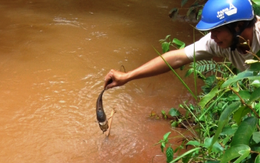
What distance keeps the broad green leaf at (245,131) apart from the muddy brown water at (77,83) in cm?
158

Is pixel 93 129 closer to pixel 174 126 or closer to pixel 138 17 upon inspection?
pixel 174 126

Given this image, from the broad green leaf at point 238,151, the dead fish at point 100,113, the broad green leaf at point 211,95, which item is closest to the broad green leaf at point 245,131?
the broad green leaf at point 238,151

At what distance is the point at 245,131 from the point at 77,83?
8.66 feet

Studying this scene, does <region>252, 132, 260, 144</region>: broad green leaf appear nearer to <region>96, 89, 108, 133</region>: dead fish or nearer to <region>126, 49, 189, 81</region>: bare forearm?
<region>126, 49, 189, 81</region>: bare forearm

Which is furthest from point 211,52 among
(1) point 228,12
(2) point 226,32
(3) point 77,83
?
(3) point 77,83

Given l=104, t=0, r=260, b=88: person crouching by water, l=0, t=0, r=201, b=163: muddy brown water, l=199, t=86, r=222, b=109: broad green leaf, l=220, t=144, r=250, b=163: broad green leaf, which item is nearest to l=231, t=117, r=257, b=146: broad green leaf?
l=220, t=144, r=250, b=163: broad green leaf

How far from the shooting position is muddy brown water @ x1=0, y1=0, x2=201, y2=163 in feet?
8.64

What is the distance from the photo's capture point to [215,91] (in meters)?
1.09

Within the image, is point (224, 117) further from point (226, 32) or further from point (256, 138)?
point (226, 32)

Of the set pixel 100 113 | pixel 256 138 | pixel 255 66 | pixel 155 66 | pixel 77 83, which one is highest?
pixel 255 66

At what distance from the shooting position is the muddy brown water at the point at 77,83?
104 inches

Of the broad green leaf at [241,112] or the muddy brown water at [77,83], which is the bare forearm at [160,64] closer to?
the muddy brown water at [77,83]

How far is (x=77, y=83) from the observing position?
342 cm

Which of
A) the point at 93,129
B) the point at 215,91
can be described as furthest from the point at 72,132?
the point at 215,91
